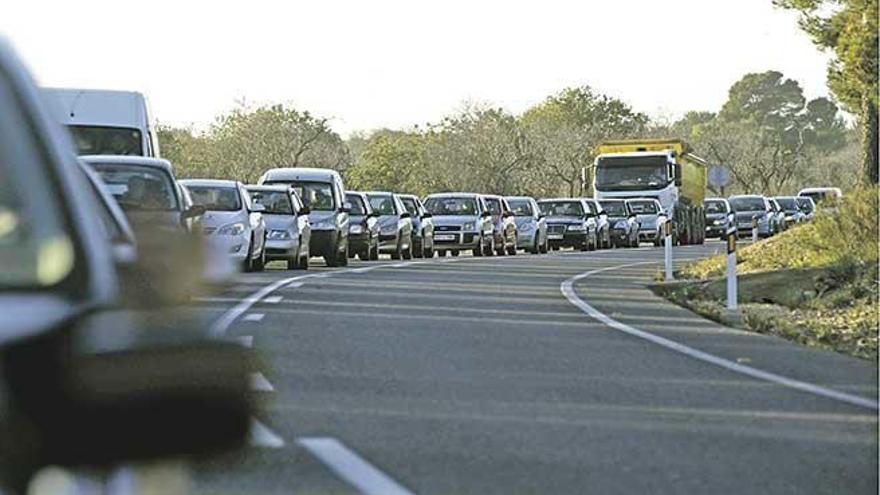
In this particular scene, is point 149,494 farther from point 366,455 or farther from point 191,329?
point 366,455

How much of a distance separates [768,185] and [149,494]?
12680 cm

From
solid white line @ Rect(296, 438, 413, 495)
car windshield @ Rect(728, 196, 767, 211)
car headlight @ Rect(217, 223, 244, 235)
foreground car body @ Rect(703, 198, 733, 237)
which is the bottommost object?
foreground car body @ Rect(703, 198, 733, 237)

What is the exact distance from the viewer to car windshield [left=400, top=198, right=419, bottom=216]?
47213 mm

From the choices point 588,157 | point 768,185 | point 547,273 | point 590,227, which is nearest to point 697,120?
point 768,185

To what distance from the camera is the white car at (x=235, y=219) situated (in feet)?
89.9

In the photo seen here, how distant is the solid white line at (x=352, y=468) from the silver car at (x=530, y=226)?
4309 centimetres

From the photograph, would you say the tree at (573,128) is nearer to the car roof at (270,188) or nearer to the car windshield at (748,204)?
the car windshield at (748,204)

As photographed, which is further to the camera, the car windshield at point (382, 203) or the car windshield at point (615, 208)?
the car windshield at point (615, 208)

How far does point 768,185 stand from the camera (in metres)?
127

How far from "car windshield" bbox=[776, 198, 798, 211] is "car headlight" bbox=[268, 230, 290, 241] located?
47.0m

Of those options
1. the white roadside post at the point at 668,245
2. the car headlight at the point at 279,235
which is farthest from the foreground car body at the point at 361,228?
the white roadside post at the point at 668,245

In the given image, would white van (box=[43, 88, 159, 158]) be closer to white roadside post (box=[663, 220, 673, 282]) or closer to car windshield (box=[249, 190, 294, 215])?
car windshield (box=[249, 190, 294, 215])

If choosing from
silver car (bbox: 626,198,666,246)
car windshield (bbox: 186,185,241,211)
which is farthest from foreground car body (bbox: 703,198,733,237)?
car windshield (bbox: 186,185,241,211)

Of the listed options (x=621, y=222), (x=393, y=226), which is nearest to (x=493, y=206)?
(x=393, y=226)
